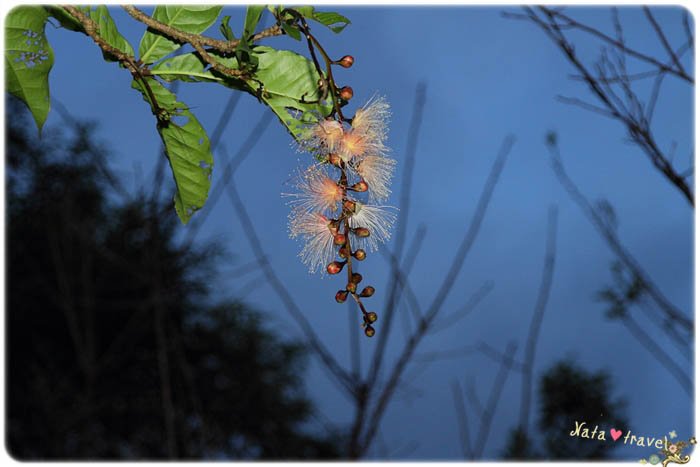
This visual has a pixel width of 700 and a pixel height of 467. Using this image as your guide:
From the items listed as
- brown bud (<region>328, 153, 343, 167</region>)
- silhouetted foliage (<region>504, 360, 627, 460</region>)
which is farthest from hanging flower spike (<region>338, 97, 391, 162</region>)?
silhouetted foliage (<region>504, 360, 627, 460</region>)

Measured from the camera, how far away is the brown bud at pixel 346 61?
0.59 metres

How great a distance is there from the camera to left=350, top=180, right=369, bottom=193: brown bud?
22.9 inches

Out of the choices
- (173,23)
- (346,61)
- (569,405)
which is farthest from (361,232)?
(569,405)

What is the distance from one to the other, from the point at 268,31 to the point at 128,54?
0.46 feet

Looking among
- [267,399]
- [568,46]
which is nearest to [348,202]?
[568,46]

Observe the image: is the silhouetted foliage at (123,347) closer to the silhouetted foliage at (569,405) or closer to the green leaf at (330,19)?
the silhouetted foliage at (569,405)

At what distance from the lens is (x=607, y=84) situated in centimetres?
144

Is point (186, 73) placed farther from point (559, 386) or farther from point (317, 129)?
point (559, 386)

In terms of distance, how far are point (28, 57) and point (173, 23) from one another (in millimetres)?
151

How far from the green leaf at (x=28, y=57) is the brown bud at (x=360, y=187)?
31 centimetres

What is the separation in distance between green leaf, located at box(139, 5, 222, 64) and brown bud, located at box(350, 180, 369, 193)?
206 mm

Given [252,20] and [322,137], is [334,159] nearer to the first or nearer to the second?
[322,137]

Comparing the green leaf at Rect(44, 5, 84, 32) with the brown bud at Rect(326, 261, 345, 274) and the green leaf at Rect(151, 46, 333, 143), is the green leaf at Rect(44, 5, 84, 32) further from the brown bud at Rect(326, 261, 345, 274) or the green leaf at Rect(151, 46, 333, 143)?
the brown bud at Rect(326, 261, 345, 274)

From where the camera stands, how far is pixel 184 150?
71 cm
